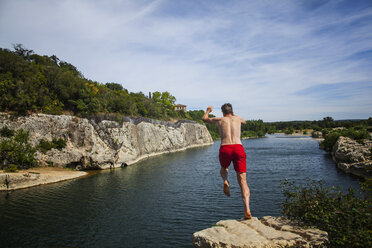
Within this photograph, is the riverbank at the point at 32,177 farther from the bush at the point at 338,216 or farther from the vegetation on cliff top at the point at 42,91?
the bush at the point at 338,216

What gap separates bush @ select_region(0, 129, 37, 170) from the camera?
29.3 m

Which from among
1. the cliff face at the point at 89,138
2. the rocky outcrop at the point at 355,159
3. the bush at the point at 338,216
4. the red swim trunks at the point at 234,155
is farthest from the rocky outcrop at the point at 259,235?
the cliff face at the point at 89,138

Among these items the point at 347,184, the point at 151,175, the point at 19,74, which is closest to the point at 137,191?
the point at 151,175

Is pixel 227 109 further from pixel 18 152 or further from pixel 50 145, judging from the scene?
pixel 50 145

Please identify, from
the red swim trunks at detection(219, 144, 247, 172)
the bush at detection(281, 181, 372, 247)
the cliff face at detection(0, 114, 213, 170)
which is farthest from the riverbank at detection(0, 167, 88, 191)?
the bush at detection(281, 181, 372, 247)

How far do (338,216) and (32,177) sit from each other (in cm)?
3166

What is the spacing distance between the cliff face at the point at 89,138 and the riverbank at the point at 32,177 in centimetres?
337

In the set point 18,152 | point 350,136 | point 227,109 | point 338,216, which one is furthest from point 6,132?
point 350,136

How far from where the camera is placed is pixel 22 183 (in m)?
27.0

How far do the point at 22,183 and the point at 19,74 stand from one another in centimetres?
1980

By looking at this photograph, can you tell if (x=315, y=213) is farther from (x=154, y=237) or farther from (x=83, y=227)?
(x=83, y=227)

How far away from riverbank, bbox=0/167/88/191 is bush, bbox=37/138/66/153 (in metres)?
3.10

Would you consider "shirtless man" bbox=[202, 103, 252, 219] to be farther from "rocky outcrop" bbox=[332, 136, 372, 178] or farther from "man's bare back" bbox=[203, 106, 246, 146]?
"rocky outcrop" bbox=[332, 136, 372, 178]

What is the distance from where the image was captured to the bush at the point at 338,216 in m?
6.04
